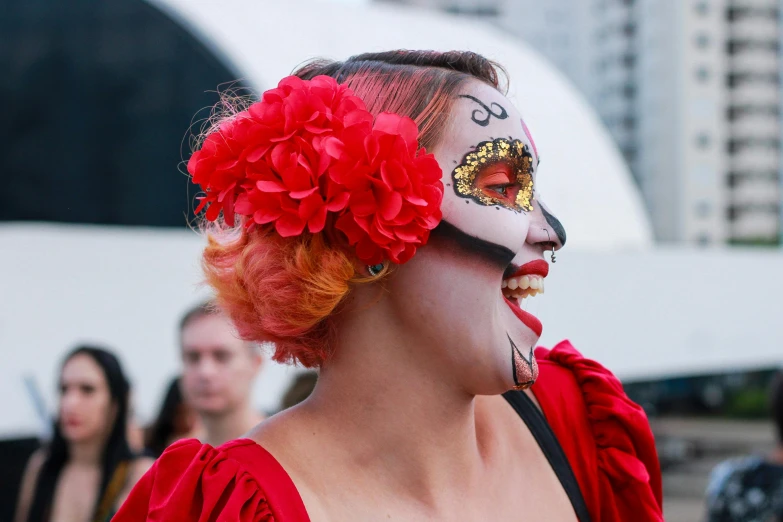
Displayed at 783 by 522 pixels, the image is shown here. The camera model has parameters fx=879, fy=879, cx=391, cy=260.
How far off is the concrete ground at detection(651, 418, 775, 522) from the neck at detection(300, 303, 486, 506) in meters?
9.53

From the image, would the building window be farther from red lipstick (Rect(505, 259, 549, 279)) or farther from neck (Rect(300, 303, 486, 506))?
neck (Rect(300, 303, 486, 506))

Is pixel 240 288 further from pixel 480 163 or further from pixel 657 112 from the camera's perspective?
pixel 657 112

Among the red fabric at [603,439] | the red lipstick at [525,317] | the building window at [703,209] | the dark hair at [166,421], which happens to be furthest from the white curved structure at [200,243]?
the building window at [703,209]

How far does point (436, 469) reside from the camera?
163 centimetres

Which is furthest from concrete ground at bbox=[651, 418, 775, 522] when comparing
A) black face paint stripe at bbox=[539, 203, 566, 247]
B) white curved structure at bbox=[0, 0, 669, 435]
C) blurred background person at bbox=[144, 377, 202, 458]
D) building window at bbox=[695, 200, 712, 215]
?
building window at bbox=[695, 200, 712, 215]

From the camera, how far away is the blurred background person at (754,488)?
3260 millimetres

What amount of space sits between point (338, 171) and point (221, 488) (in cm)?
55

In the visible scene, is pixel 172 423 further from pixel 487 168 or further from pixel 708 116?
pixel 708 116

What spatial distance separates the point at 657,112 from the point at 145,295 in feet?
151

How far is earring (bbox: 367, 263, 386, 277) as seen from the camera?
154cm

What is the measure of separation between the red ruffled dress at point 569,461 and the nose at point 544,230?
40 cm

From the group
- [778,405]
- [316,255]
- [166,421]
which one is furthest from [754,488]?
[166,421]

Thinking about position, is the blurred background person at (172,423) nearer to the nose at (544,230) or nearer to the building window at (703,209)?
the nose at (544,230)

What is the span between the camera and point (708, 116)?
4778 centimetres
